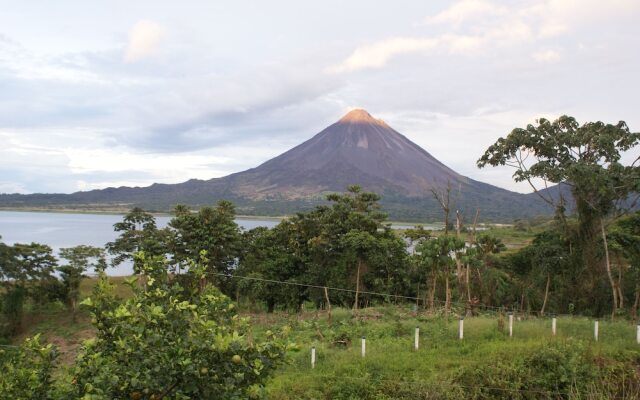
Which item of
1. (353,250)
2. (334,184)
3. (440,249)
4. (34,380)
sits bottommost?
(353,250)

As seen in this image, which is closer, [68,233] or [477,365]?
[477,365]

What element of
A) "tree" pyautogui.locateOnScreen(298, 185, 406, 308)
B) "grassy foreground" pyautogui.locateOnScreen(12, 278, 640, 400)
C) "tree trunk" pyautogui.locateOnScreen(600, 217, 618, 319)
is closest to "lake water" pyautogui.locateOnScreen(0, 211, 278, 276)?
"tree" pyautogui.locateOnScreen(298, 185, 406, 308)

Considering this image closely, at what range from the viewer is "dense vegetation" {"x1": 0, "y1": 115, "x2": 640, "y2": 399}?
2.70 m

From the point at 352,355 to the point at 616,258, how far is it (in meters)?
11.5

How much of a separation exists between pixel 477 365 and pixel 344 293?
11371mm

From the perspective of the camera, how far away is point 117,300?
301 centimetres

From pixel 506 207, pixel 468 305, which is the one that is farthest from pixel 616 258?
pixel 506 207

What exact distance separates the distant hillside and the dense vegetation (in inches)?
3908

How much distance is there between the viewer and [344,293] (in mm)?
19625

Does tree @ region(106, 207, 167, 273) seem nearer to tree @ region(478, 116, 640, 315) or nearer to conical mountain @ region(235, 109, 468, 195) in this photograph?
tree @ region(478, 116, 640, 315)

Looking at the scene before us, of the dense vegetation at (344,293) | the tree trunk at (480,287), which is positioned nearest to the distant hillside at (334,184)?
the tree trunk at (480,287)

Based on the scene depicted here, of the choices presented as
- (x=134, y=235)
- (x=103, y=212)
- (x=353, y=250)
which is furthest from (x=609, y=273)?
(x=103, y=212)

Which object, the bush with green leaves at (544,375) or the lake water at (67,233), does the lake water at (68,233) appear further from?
the bush with green leaves at (544,375)

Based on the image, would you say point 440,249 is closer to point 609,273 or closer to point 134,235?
point 609,273
